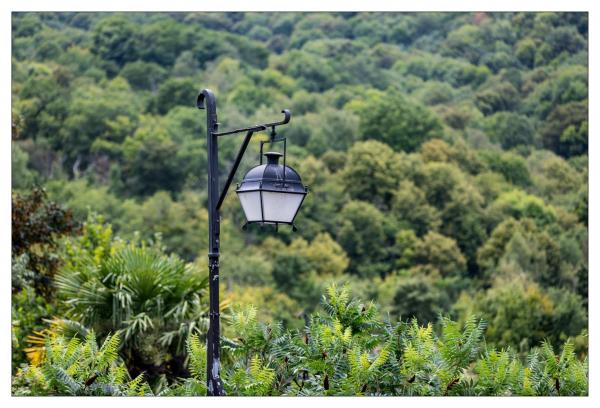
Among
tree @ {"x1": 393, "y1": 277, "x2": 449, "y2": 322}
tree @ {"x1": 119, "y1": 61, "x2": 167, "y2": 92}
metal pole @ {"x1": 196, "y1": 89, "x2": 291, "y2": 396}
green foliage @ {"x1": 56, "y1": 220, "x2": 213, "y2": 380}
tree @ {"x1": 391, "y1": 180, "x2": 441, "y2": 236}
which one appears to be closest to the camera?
metal pole @ {"x1": 196, "y1": 89, "x2": 291, "y2": 396}

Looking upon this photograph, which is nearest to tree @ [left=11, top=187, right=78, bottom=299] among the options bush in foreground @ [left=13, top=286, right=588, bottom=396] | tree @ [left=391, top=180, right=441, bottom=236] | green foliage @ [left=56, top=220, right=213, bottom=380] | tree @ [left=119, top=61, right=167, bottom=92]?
green foliage @ [left=56, top=220, right=213, bottom=380]

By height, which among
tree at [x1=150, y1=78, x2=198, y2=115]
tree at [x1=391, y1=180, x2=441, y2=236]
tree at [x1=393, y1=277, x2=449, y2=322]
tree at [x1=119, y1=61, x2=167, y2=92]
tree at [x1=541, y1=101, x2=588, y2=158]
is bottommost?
tree at [x1=393, y1=277, x2=449, y2=322]

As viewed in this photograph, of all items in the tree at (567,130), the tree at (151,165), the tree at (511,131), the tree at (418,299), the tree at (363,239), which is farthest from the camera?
the tree at (511,131)

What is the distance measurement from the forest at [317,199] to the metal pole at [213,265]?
295 millimetres

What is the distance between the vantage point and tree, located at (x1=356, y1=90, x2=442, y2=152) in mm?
61531

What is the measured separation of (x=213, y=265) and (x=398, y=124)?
56.3 meters

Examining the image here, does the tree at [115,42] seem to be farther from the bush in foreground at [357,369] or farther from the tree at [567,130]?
the bush in foreground at [357,369]

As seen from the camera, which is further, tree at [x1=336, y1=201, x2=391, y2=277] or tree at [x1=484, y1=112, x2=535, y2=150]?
tree at [x1=484, y1=112, x2=535, y2=150]

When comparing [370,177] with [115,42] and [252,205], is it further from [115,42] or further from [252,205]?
[252,205]

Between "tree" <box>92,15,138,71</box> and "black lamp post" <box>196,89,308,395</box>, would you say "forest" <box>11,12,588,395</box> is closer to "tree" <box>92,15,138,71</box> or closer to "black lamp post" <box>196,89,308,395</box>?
"tree" <box>92,15,138,71</box>

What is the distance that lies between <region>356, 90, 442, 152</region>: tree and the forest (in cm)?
14

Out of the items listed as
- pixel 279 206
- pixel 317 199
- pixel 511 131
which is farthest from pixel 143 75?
pixel 279 206

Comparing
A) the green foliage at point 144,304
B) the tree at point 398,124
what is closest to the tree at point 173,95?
the tree at point 398,124

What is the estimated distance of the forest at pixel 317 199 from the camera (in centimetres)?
657
